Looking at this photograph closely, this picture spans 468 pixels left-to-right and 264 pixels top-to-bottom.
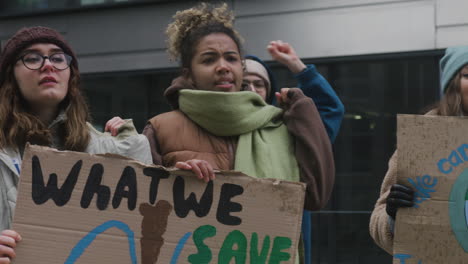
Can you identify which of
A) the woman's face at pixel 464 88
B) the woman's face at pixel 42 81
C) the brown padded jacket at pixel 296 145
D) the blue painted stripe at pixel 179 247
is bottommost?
the blue painted stripe at pixel 179 247

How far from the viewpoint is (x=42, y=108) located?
235 centimetres

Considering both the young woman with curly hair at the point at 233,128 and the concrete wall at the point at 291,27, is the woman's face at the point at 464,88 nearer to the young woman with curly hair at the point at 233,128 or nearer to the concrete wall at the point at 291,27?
the young woman with curly hair at the point at 233,128

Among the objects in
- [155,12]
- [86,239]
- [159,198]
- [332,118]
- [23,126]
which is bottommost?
[86,239]

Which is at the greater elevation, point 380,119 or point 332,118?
point 380,119

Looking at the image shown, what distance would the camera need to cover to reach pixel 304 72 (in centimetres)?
274

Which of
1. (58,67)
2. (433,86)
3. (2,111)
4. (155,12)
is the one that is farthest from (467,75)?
(155,12)

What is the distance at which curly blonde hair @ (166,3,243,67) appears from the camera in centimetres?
268

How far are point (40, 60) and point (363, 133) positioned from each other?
18.2 ft

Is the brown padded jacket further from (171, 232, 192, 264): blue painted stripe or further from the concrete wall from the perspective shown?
the concrete wall

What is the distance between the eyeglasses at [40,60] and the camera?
2295mm

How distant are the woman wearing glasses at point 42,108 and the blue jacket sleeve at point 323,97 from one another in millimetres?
724

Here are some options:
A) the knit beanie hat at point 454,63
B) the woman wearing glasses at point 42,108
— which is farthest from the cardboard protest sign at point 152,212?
the knit beanie hat at point 454,63

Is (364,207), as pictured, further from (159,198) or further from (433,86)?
(159,198)

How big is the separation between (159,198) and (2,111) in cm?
60
